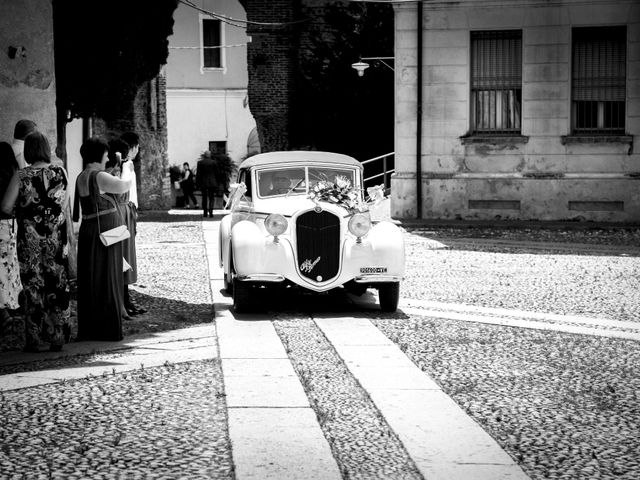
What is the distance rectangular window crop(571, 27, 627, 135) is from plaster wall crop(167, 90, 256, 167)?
27.8m

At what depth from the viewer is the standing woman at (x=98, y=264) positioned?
939cm

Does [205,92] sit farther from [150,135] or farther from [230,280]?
[230,280]

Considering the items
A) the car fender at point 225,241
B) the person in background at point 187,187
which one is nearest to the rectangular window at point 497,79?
the car fender at point 225,241

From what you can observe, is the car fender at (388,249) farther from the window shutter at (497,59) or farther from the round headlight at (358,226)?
A: the window shutter at (497,59)

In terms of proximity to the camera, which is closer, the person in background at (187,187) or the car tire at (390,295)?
the car tire at (390,295)

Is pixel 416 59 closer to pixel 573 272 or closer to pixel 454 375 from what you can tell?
pixel 573 272

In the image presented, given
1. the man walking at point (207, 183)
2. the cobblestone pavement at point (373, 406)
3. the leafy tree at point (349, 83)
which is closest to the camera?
the cobblestone pavement at point (373, 406)

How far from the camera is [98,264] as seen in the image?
30.8ft

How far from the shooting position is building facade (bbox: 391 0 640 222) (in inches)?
953

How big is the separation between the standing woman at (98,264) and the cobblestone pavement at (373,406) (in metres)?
0.88

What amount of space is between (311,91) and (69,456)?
32.0 meters

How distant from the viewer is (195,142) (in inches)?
2007

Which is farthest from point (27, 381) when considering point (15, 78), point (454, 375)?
point (15, 78)

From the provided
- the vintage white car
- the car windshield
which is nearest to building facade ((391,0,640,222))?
the car windshield
